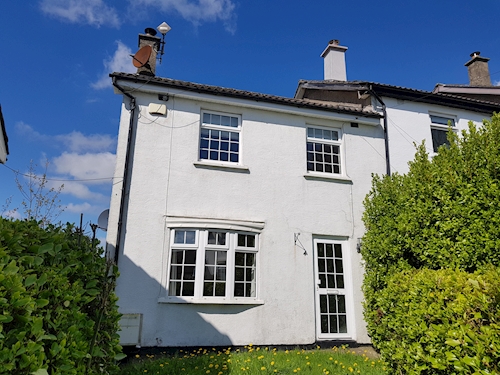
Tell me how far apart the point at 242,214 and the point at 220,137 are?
2213 mm

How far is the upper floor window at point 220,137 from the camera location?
9000 mm

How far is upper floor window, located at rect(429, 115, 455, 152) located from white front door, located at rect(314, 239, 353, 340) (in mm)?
5162

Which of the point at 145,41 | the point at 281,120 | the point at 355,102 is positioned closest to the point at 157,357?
the point at 281,120

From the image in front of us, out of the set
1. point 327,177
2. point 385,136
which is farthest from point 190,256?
point 385,136

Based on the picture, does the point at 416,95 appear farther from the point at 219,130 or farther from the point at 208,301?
the point at 208,301

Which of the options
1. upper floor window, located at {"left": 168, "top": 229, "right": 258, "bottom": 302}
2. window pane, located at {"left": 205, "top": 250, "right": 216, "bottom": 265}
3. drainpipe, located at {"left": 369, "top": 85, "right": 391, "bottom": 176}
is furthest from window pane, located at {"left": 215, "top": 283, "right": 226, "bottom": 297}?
drainpipe, located at {"left": 369, "top": 85, "right": 391, "bottom": 176}

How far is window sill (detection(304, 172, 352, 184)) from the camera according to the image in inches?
367

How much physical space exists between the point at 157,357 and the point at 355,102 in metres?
9.82

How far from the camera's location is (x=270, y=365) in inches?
235

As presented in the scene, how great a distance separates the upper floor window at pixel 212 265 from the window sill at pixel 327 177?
97.1 inches

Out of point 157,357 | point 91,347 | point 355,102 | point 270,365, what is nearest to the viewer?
point 91,347

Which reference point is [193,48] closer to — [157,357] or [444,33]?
[444,33]

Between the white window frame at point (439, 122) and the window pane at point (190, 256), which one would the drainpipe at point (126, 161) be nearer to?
the window pane at point (190, 256)

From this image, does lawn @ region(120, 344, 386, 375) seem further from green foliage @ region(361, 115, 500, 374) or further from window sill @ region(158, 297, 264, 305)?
green foliage @ region(361, 115, 500, 374)
